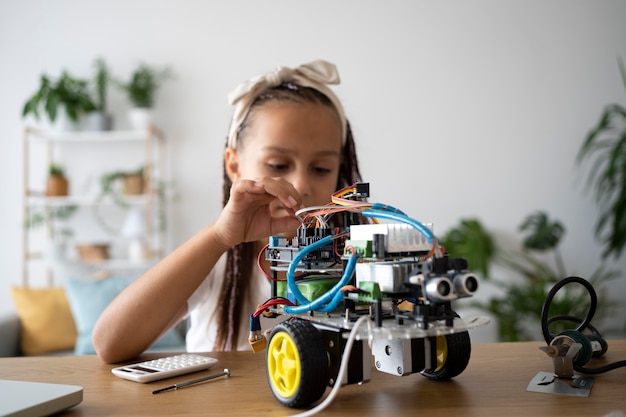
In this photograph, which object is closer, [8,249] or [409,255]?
[409,255]

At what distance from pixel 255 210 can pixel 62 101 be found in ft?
9.43

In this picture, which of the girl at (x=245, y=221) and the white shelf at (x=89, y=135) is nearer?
the girl at (x=245, y=221)

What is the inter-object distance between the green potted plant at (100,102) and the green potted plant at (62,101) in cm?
6

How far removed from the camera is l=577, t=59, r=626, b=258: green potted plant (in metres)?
2.81

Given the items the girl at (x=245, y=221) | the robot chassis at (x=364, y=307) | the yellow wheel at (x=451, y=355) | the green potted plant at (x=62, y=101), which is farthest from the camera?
the green potted plant at (x=62, y=101)

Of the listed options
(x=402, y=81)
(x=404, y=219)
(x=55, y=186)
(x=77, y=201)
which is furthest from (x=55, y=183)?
(x=404, y=219)

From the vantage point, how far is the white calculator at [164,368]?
2.24 feet

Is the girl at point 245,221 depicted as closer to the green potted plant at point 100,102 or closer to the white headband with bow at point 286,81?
the white headband with bow at point 286,81

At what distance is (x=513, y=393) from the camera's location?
1.91 feet

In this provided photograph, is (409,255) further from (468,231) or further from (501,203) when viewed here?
(501,203)

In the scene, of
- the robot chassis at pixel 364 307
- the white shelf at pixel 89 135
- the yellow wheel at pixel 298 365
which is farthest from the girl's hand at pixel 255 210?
the white shelf at pixel 89 135

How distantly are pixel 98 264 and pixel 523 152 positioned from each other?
280 cm

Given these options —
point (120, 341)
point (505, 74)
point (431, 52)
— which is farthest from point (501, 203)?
point (120, 341)

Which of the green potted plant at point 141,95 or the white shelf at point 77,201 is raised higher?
the green potted plant at point 141,95
